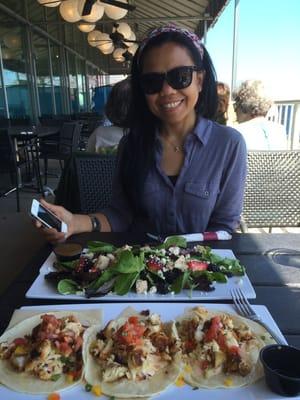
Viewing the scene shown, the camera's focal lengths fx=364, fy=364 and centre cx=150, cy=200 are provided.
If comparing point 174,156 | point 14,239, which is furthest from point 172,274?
point 14,239

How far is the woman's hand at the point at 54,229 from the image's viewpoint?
3.94 ft

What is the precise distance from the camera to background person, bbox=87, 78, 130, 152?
2.65m

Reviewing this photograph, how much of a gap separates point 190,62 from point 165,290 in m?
0.86

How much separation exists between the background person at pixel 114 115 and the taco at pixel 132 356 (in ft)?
6.02

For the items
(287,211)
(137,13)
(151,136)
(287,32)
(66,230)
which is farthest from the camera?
(137,13)

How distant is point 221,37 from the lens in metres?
8.40

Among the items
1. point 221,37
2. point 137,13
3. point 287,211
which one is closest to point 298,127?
point 287,211

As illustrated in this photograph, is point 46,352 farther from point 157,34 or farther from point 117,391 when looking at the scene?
point 157,34

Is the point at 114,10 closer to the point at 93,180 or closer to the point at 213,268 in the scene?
the point at 93,180

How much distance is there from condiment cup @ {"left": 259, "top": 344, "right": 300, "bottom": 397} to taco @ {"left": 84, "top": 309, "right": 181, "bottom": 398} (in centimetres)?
16

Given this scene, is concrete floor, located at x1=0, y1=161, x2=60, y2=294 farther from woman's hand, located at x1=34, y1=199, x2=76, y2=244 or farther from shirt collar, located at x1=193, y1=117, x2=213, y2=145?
shirt collar, located at x1=193, y1=117, x2=213, y2=145

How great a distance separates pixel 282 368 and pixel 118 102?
7.68 ft

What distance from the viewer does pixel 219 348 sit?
699 mm

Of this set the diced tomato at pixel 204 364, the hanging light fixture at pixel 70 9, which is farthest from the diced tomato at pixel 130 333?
the hanging light fixture at pixel 70 9
